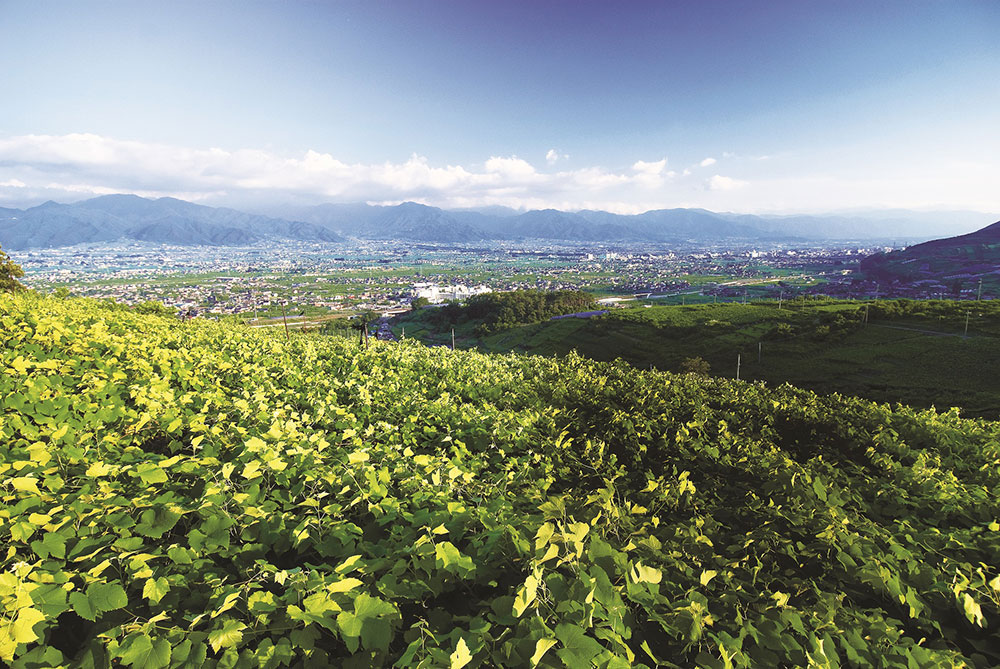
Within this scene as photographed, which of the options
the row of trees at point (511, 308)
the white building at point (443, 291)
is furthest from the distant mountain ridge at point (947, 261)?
the white building at point (443, 291)

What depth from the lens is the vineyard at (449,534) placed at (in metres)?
1.76

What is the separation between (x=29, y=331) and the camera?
5473mm

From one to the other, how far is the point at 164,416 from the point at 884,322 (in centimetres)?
6872

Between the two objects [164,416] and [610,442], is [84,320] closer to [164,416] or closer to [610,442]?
[164,416]

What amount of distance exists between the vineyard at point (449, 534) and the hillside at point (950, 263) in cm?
13142

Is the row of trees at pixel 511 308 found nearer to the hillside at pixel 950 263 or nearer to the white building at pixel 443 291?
the white building at pixel 443 291

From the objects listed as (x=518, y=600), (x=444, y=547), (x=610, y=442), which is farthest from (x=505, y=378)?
(x=518, y=600)

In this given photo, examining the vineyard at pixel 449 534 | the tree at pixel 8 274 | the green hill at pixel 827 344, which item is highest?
the tree at pixel 8 274

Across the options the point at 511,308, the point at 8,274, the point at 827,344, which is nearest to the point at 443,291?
the point at 511,308

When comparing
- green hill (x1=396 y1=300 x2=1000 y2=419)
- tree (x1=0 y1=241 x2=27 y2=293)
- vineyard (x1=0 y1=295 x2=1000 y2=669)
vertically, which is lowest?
green hill (x1=396 y1=300 x2=1000 y2=419)

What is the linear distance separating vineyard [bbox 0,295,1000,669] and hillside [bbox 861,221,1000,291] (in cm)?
13142

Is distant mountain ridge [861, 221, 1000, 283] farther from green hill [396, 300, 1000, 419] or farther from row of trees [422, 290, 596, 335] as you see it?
row of trees [422, 290, 596, 335]

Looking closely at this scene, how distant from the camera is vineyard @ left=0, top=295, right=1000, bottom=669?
1.76 meters

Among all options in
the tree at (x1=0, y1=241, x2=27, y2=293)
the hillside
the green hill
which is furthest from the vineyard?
the hillside
